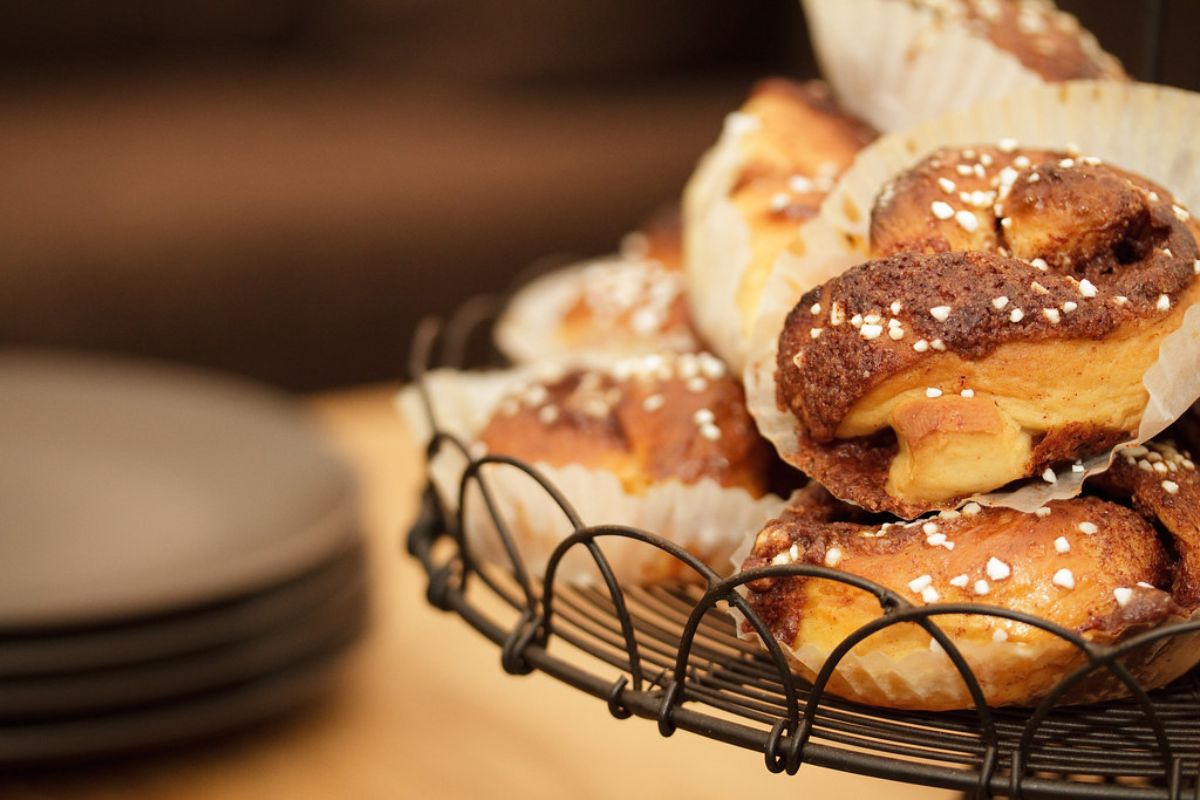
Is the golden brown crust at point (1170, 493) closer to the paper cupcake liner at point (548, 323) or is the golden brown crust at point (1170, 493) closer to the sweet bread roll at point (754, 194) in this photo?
the sweet bread roll at point (754, 194)

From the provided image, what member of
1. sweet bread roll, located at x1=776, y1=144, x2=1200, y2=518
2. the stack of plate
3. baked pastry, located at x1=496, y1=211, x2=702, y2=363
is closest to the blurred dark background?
the stack of plate

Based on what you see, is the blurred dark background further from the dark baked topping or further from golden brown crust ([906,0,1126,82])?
the dark baked topping

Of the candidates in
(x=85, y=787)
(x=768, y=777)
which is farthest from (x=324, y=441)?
(x=768, y=777)

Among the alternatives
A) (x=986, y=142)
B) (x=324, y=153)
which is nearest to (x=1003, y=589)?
(x=986, y=142)

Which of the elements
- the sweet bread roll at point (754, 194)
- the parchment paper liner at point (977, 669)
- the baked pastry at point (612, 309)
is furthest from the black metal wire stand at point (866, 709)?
the baked pastry at point (612, 309)

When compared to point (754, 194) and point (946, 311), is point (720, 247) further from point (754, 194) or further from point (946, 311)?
point (946, 311)

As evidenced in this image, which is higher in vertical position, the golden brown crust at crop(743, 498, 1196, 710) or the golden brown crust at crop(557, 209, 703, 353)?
the golden brown crust at crop(557, 209, 703, 353)
